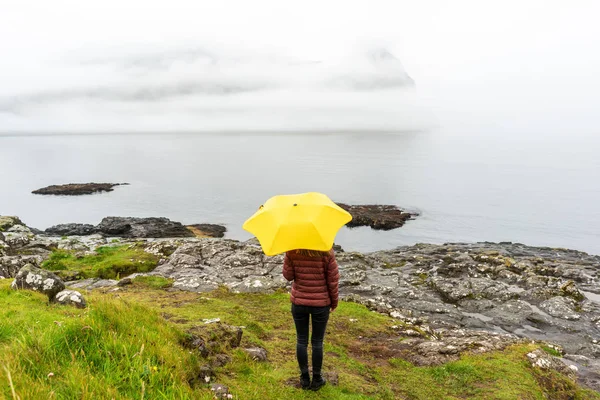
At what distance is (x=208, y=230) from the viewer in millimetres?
54062

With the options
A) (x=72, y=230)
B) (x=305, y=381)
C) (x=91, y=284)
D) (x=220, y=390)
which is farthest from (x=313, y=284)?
(x=72, y=230)

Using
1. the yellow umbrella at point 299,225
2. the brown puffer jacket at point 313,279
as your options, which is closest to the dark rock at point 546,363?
the brown puffer jacket at point 313,279

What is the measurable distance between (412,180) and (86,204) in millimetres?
85696

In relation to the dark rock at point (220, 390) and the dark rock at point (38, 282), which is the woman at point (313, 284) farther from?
the dark rock at point (38, 282)

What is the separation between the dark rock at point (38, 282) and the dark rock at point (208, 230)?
4230 cm

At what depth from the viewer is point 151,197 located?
80625 mm

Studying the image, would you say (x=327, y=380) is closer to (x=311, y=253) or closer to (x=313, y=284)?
(x=313, y=284)

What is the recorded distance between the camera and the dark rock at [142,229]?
5069 centimetres

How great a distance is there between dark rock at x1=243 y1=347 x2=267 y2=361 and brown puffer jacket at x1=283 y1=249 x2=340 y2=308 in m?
2.60

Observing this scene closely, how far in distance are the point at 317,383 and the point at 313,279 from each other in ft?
7.54

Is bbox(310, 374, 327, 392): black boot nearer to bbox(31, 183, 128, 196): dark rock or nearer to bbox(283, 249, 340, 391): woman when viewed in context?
bbox(283, 249, 340, 391): woman

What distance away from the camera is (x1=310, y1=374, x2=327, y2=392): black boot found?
6895 millimetres

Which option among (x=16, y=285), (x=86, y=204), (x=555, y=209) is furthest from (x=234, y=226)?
(x=555, y=209)

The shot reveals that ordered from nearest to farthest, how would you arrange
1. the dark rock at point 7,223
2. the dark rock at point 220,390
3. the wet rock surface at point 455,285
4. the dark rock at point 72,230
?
1. the dark rock at point 220,390
2. the wet rock surface at point 455,285
3. the dark rock at point 7,223
4. the dark rock at point 72,230
